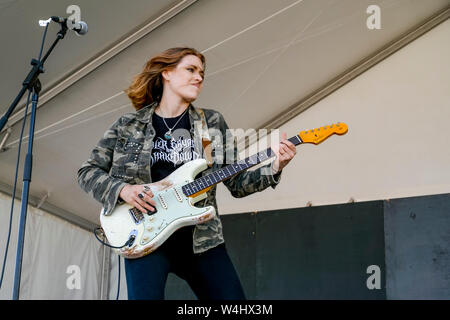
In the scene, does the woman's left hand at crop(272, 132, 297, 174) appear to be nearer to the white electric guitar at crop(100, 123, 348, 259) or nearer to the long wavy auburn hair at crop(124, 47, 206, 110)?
the white electric guitar at crop(100, 123, 348, 259)

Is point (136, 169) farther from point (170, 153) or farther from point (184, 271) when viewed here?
point (184, 271)

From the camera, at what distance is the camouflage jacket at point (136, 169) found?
1.57 metres

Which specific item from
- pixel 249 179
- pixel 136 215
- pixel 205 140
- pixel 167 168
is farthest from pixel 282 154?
pixel 136 215

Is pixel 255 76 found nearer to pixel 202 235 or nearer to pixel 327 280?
pixel 327 280

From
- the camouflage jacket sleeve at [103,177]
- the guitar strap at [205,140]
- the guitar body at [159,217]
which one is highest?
the guitar strap at [205,140]

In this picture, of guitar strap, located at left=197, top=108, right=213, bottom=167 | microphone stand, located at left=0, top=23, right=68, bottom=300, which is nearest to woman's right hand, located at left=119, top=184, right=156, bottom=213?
guitar strap, located at left=197, top=108, right=213, bottom=167

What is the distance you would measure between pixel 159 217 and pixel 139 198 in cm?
8

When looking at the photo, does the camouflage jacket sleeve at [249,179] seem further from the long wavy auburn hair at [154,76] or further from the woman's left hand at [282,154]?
the long wavy auburn hair at [154,76]

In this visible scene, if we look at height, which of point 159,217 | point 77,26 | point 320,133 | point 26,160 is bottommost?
point 159,217

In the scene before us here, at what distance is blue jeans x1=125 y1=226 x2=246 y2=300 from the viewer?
56.9 inches

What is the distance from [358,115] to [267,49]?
2.90 feet

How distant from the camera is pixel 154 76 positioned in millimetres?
1796

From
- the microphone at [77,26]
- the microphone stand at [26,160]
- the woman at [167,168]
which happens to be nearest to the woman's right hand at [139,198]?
the woman at [167,168]

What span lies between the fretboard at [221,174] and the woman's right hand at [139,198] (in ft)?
0.34
